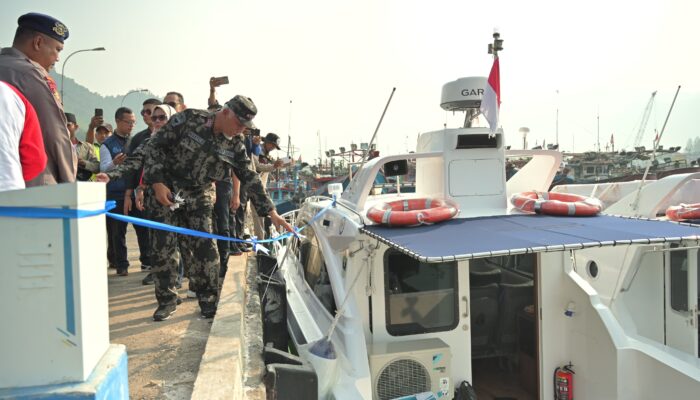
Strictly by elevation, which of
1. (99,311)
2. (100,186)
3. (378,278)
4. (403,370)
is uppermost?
(100,186)

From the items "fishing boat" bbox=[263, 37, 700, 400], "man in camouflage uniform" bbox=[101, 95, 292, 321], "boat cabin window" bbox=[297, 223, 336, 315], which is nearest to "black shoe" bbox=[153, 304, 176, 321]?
"man in camouflage uniform" bbox=[101, 95, 292, 321]

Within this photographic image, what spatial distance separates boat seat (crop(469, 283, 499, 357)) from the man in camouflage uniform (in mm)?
1887

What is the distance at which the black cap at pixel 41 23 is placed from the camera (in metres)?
2.27

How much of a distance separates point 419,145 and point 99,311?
11.4 ft

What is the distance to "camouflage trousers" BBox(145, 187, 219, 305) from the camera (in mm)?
3758

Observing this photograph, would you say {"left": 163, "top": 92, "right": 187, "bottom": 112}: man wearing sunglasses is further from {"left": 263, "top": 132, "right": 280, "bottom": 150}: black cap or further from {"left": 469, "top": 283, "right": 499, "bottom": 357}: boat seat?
{"left": 469, "top": 283, "right": 499, "bottom": 357}: boat seat

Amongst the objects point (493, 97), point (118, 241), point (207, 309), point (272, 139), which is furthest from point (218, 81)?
point (493, 97)

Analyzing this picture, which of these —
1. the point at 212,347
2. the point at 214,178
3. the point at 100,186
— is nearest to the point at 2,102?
the point at 100,186

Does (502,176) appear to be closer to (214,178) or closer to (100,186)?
(214,178)

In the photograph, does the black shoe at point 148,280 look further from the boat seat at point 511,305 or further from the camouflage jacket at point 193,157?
the boat seat at point 511,305

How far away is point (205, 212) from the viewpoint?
155 inches

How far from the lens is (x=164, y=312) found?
3699 millimetres

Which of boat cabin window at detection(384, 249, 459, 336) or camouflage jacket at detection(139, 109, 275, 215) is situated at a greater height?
camouflage jacket at detection(139, 109, 275, 215)

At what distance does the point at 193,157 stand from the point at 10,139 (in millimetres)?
2094
